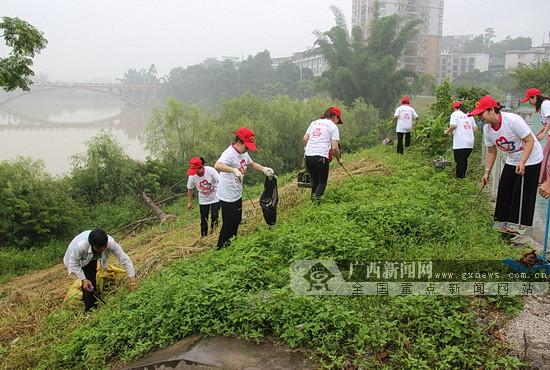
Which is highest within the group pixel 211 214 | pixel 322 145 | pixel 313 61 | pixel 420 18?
pixel 420 18

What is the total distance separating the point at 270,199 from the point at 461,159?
11.7 feet

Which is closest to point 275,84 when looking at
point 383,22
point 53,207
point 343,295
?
point 383,22

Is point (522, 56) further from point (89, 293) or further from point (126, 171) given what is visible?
point (89, 293)

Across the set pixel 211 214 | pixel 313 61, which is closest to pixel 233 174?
pixel 211 214

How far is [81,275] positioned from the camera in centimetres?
490

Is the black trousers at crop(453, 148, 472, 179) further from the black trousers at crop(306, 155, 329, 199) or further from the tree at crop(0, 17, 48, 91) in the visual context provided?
the tree at crop(0, 17, 48, 91)

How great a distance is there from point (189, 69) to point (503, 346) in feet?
239

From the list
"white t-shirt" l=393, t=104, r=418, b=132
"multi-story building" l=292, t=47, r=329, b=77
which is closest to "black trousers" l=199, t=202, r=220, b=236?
"white t-shirt" l=393, t=104, r=418, b=132

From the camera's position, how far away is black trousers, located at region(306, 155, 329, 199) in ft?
20.6

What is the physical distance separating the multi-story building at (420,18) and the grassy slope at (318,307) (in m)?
53.8

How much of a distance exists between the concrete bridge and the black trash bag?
47.1 m

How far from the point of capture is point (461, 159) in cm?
755

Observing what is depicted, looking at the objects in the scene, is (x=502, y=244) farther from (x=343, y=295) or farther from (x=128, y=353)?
(x=128, y=353)

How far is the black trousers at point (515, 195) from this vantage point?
4.41 meters
